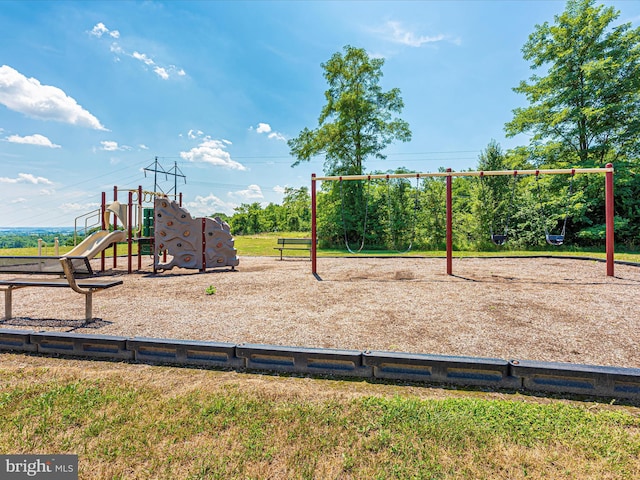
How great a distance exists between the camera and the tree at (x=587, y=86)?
647 inches

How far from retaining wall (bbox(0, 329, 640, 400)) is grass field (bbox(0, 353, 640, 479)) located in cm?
13

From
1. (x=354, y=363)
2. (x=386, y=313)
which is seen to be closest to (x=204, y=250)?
(x=386, y=313)

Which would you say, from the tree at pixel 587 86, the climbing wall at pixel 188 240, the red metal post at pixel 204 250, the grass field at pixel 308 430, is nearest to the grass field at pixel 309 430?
the grass field at pixel 308 430

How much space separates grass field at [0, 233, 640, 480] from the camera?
158cm

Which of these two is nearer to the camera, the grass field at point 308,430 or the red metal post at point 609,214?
the grass field at point 308,430

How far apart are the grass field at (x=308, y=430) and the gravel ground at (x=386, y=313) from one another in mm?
1031

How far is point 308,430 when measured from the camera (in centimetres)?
186

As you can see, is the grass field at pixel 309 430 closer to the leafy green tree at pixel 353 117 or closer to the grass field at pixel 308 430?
the grass field at pixel 308 430

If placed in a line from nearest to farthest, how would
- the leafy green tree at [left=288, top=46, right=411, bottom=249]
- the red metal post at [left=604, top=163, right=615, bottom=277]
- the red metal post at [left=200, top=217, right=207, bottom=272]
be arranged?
the red metal post at [left=604, top=163, right=615, bottom=277]
the red metal post at [left=200, top=217, right=207, bottom=272]
the leafy green tree at [left=288, top=46, right=411, bottom=249]

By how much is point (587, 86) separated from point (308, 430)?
23.1 metres

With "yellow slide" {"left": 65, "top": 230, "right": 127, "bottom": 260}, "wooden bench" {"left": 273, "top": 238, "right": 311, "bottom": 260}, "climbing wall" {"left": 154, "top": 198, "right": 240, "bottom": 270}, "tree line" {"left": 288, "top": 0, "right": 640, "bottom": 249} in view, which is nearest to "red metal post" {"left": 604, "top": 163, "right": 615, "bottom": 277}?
"tree line" {"left": 288, "top": 0, "right": 640, "bottom": 249}

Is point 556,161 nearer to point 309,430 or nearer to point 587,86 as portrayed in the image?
point 587,86

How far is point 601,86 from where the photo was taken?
16.9 meters

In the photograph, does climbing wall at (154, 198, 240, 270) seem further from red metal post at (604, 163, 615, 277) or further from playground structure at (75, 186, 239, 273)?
red metal post at (604, 163, 615, 277)
